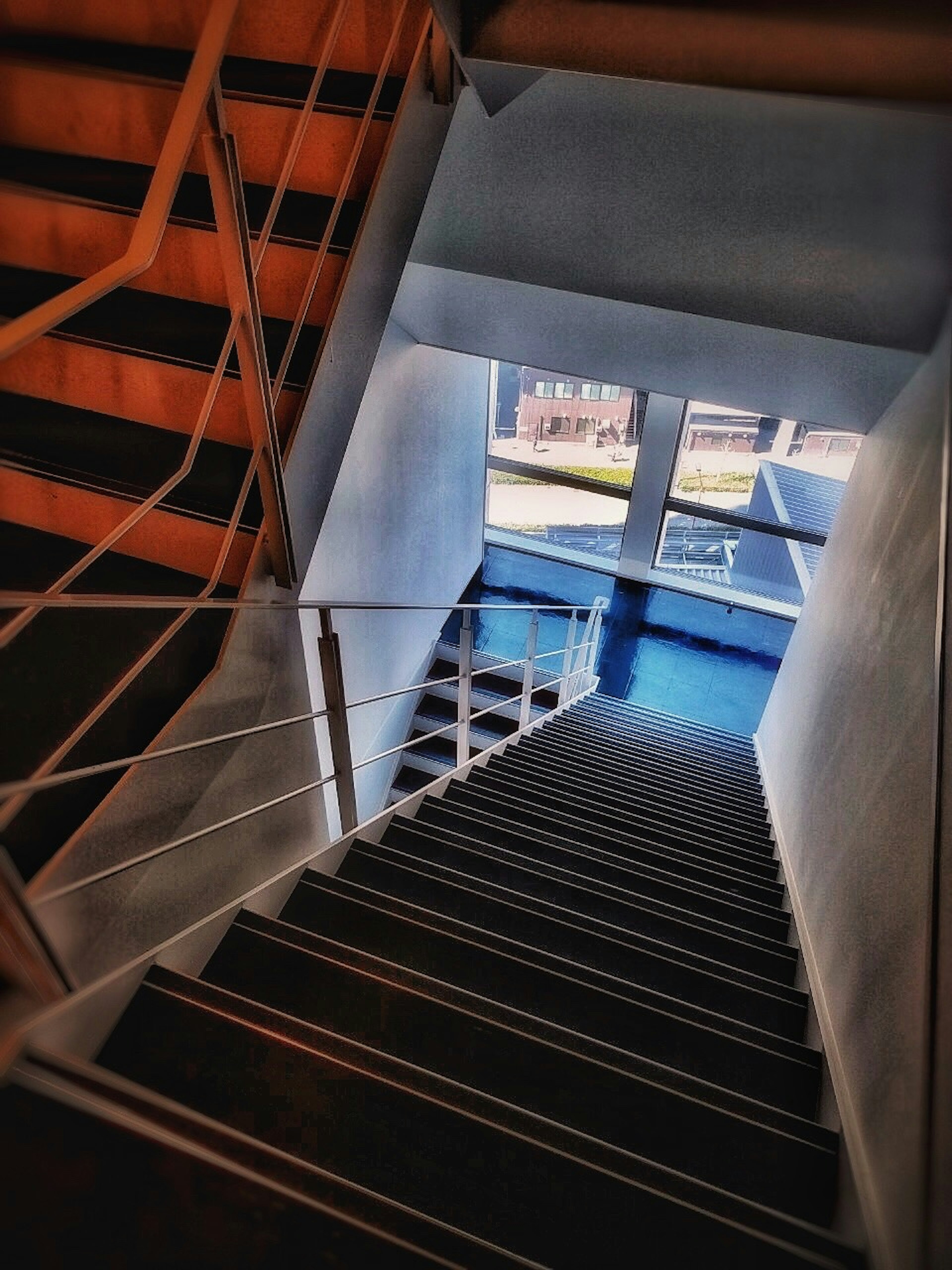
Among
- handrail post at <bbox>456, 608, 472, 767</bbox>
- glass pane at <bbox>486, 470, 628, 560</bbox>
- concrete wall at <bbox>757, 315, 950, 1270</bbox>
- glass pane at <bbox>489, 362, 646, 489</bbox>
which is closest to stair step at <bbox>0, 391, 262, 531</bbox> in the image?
handrail post at <bbox>456, 608, 472, 767</bbox>

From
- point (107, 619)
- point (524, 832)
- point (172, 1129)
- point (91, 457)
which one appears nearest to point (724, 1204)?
point (172, 1129)

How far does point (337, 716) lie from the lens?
5.28ft

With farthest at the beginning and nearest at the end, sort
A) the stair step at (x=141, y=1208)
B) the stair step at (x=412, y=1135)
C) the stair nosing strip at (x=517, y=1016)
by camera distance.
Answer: the stair nosing strip at (x=517, y=1016) → the stair step at (x=412, y=1135) → the stair step at (x=141, y=1208)

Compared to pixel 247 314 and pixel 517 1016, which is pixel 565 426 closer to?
pixel 247 314

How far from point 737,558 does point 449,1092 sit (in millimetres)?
5603

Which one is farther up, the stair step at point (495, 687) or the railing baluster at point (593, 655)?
the railing baluster at point (593, 655)

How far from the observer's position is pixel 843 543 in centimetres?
361

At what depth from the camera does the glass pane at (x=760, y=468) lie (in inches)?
199

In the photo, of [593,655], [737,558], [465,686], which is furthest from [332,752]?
[737,558]

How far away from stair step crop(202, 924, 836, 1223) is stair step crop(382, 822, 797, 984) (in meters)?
0.57

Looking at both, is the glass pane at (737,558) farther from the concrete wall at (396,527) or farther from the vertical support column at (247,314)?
the vertical support column at (247,314)

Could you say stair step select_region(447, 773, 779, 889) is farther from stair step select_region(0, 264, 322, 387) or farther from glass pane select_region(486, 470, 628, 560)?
glass pane select_region(486, 470, 628, 560)

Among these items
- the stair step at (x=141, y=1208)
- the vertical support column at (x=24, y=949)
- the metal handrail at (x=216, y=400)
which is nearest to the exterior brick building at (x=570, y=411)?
the metal handrail at (x=216, y=400)

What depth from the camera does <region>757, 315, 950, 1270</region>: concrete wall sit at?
0.96m
